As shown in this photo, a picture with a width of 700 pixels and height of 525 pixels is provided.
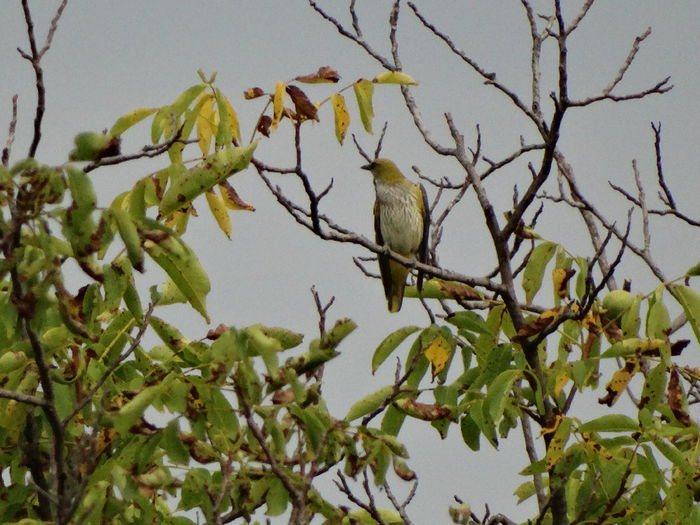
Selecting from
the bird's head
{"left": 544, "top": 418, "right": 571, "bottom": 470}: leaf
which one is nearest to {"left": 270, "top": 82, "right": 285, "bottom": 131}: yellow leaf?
{"left": 544, "top": 418, "right": 571, "bottom": 470}: leaf

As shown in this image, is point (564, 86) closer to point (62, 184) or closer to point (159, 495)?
point (159, 495)

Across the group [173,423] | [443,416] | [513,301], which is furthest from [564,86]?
[173,423]

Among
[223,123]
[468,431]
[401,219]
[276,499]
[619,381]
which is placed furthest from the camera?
[401,219]

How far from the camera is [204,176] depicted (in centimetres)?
325

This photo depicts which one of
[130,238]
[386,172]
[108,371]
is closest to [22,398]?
[108,371]

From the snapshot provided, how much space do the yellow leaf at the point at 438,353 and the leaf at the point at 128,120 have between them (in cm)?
154

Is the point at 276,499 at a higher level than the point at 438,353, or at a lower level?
lower

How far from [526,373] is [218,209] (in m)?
1.44

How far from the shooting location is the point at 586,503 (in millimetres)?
4113

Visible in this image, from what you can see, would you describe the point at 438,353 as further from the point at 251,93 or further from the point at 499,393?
the point at 251,93

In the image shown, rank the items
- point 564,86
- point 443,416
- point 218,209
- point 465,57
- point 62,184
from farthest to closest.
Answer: point 465,57 < point 564,86 < point 443,416 < point 218,209 < point 62,184

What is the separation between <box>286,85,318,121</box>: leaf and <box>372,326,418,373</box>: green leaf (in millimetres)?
965

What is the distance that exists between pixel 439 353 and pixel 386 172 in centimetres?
609

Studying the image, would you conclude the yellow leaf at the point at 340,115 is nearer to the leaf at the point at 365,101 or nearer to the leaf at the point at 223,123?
the leaf at the point at 365,101
